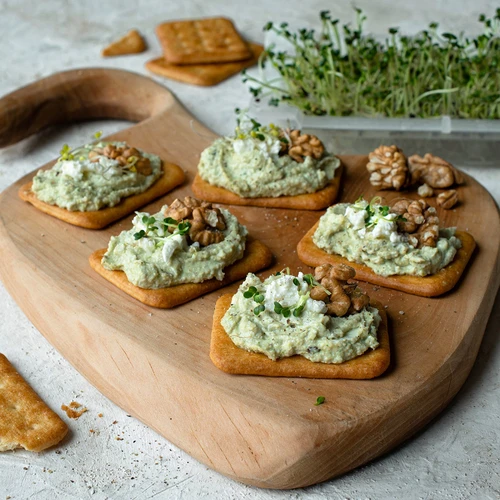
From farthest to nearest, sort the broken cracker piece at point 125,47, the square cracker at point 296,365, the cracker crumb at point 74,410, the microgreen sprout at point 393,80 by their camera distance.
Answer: the broken cracker piece at point 125,47, the microgreen sprout at point 393,80, the cracker crumb at point 74,410, the square cracker at point 296,365

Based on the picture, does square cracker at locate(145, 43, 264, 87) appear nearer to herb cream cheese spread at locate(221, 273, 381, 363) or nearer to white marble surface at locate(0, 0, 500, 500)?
white marble surface at locate(0, 0, 500, 500)

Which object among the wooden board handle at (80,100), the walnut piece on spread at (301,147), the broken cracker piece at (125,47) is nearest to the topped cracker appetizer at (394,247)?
the walnut piece on spread at (301,147)

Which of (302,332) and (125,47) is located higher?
(302,332)

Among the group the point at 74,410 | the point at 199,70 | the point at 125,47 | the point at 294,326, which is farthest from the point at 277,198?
the point at 125,47

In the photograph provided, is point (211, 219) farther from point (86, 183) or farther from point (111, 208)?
point (86, 183)

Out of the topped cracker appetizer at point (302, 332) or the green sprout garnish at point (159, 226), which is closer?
the topped cracker appetizer at point (302, 332)

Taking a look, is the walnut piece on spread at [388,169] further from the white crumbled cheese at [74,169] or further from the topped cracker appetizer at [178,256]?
the white crumbled cheese at [74,169]
